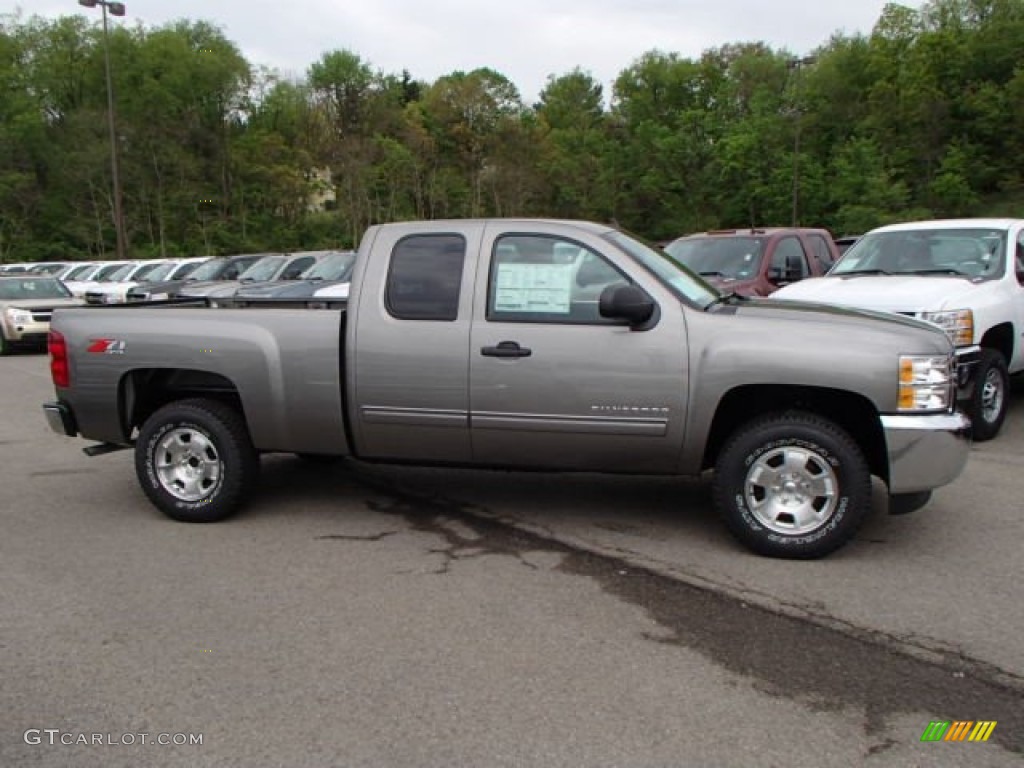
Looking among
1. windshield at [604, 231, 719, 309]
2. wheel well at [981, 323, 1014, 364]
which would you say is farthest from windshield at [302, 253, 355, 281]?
windshield at [604, 231, 719, 309]

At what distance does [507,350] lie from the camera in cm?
499

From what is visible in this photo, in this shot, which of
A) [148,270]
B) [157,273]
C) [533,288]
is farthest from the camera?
[148,270]

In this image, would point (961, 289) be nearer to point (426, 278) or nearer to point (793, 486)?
point (793, 486)

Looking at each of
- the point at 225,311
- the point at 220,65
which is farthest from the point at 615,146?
the point at 225,311

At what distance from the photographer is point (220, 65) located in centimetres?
6938

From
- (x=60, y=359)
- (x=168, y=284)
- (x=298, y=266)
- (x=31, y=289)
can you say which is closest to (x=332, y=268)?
(x=298, y=266)

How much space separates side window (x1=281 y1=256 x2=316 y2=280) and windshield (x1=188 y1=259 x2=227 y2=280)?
4.49 meters

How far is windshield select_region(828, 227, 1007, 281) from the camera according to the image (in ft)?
26.9

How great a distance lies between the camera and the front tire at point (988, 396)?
740cm

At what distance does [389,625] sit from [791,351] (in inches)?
97.7

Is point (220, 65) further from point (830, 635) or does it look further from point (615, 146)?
A: point (830, 635)

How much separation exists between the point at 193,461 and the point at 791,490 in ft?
12.0

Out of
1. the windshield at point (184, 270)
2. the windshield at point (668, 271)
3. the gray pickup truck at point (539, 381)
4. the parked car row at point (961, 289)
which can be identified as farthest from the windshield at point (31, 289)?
the windshield at point (668, 271)

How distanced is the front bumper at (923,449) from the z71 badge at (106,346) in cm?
454
